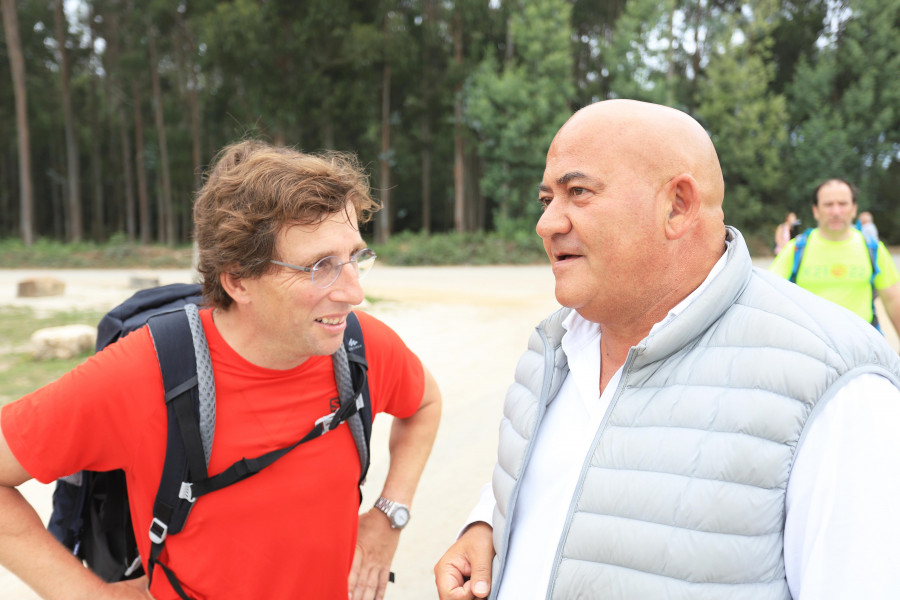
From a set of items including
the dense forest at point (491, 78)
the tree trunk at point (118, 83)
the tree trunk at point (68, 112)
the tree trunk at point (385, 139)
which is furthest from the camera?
the tree trunk at point (118, 83)

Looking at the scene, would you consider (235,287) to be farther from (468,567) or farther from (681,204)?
(681,204)

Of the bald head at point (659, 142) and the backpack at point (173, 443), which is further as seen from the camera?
the backpack at point (173, 443)

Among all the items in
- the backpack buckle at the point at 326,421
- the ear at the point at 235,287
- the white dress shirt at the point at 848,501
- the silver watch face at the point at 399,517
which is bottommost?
the silver watch face at the point at 399,517

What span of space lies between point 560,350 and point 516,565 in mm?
570

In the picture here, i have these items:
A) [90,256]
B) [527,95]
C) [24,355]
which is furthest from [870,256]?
[90,256]

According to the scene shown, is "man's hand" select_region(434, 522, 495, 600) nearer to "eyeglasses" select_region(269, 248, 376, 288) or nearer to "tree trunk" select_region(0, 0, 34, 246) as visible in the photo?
"eyeglasses" select_region(269, 248, 376, 288)

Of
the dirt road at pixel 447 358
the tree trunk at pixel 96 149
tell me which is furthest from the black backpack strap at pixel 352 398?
the tree trunk at pixel 96 149

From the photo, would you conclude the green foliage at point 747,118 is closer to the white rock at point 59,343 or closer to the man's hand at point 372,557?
the white rock at point 59,343

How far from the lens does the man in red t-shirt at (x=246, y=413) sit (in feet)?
5.73

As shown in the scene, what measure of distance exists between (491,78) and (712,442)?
30.5 m

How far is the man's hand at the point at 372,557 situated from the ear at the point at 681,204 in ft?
4.86

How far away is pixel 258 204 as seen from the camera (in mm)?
1929

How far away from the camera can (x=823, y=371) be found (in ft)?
4.16

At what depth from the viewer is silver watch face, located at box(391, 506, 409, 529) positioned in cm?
238
